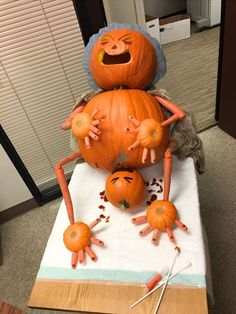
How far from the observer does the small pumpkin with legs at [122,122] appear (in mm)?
715

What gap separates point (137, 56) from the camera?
0.75m

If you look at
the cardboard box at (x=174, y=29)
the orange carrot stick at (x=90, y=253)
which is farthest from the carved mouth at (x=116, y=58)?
the cardboard box at (x=174, y=29)

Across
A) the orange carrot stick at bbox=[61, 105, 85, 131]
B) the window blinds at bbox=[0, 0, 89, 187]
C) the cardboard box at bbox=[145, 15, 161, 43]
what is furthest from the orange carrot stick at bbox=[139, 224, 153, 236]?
the cardboard box at bbox=[145, 15, 161, 43]

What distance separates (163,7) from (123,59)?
101 inches

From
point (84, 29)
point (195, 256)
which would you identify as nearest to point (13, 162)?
point (84, 29)

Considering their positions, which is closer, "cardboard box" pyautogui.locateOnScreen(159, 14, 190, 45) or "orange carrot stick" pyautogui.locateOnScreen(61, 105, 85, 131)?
"orange carrot stick" pyautogui.locateOnScreen(61, 105, 85, 131)

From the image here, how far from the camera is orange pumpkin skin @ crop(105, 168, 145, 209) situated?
74cm

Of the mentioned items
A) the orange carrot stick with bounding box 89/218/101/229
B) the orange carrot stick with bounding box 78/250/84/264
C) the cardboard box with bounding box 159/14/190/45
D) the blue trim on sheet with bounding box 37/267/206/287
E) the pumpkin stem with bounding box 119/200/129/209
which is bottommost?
the cardboard box with bounding box 159/14/190/45

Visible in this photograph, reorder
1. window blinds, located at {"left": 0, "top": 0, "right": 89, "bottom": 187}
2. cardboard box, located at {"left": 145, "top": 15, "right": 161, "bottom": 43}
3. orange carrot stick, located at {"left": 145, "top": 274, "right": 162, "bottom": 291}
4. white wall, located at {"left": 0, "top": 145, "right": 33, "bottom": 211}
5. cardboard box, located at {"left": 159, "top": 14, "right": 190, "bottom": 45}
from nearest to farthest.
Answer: orange carrot stick, located at {"left": 145, "top": 274, "right": 162, "bottom": 291}, window blinds, located at {"left": 0, "top": 0, "right": 89, "bottom": 187}, white wall, located at {"left": 0, "top": 145, "right": 33, "bottom": 211}, cardboard box, located at {"left": 145, "top": 15, "right": 161, "bottom": 43}, cardboard box, located at {"left": 159, "top": 14, "right": 190, "bottom": 45}

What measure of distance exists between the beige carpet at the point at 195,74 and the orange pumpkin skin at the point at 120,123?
1.11 meters

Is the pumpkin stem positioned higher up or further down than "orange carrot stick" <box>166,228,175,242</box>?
higher up

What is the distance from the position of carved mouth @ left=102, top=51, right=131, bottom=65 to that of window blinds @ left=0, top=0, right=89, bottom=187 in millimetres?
481

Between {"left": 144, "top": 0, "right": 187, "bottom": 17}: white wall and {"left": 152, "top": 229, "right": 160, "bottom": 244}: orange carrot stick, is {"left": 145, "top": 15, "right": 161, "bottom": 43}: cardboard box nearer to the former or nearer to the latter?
{"left": 144, "top": 0, "right": 187, "bottom": 17}: white wall

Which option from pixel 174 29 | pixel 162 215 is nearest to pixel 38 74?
pixel 162 215
